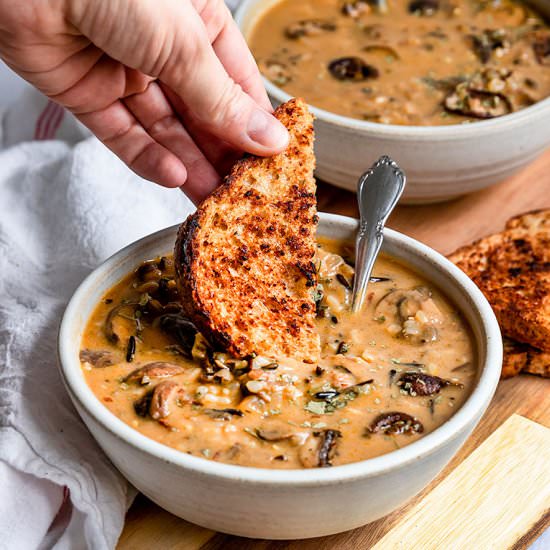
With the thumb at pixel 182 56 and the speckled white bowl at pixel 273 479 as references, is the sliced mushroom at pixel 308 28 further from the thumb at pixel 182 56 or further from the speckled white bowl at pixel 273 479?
the speckled white bowl at pixel 273 479

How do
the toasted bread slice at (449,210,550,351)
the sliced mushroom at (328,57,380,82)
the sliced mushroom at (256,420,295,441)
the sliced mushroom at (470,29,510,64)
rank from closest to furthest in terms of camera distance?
the sliced mushroom at (256,420,295,441)
the toasted bread slice at (449,210,550,351)
the sliced mushroom at (328,57,380,82)
the sliced mushroom at (470,29,510,64)

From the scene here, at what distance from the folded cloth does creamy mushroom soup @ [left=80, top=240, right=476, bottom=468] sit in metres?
0.29

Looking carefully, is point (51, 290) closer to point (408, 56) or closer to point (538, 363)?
point (538, 363)

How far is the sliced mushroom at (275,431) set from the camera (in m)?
2.09

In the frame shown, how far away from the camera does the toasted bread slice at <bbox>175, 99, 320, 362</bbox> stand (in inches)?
93.6

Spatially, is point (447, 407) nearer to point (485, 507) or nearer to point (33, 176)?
point (485, 507)

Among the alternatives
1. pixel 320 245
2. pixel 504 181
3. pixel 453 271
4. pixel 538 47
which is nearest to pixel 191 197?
pixel 320 245

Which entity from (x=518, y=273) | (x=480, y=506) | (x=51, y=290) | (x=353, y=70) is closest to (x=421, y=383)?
(x=480, y=506)

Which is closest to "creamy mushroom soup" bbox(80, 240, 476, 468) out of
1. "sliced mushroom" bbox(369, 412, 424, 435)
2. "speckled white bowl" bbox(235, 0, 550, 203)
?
"sliced mushroom" bbox(369, 412, 424, 435)

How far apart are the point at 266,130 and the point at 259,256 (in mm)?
341

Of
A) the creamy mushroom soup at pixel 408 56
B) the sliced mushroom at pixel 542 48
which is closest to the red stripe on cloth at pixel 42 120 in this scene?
the creamy mushroom soup at pixel 408 56

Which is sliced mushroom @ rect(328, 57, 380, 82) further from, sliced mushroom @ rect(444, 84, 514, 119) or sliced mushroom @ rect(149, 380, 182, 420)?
sliced mushroom @ rect(149, 380, 182, 420)

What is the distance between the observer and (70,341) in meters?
2.35

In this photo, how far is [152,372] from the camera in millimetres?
2256
